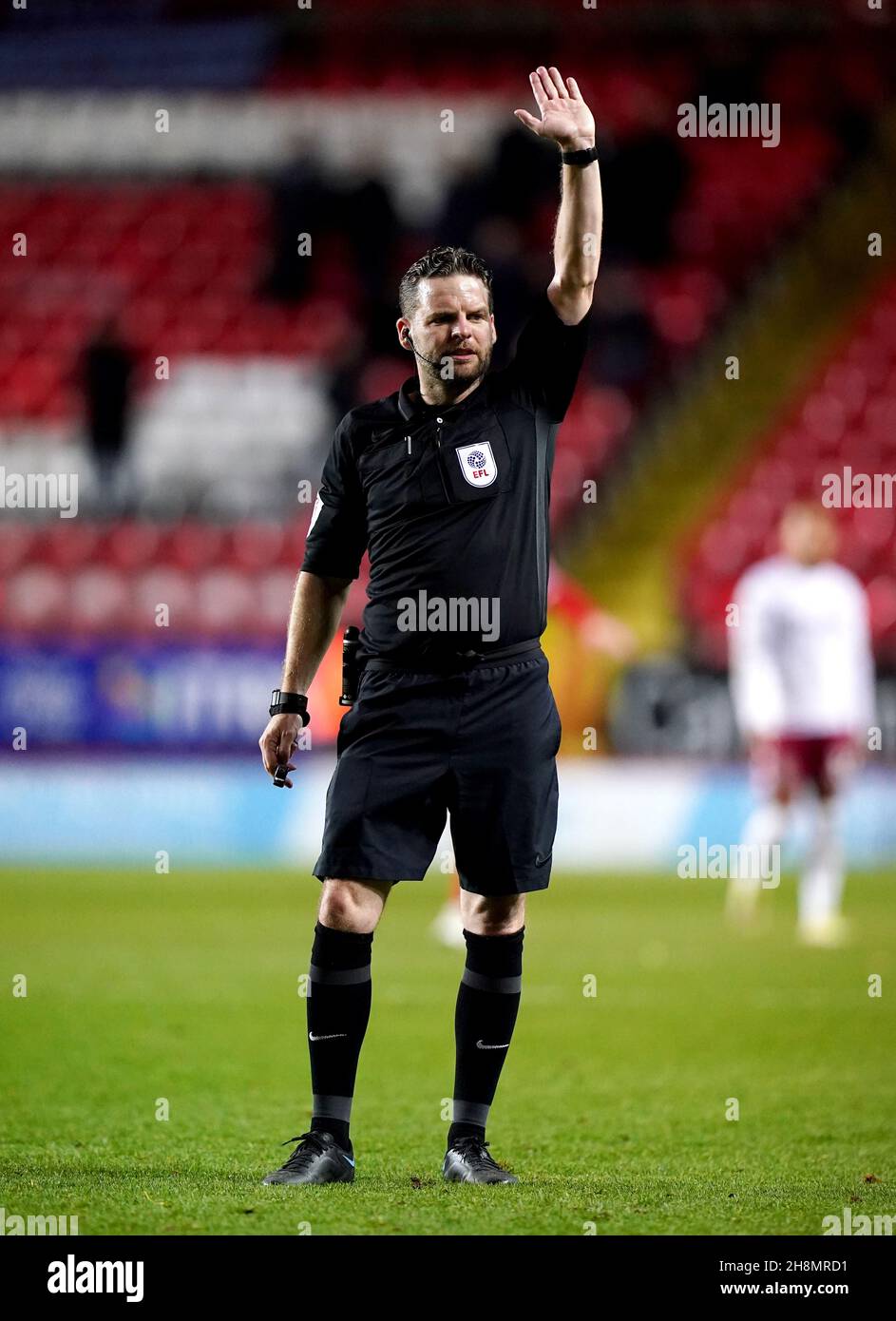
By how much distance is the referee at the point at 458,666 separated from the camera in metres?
4.47

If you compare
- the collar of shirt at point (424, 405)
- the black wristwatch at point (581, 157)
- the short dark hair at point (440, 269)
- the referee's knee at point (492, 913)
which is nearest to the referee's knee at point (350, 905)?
the referee's knee at point (492, 913)

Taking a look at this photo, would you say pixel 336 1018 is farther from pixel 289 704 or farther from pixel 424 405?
pixel 424 405

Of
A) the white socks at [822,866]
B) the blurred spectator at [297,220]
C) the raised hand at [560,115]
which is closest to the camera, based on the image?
the raised hand at [560,115]

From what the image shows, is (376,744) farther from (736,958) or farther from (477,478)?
(736,958)

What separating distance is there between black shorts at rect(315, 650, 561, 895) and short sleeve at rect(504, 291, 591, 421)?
2.18 ft

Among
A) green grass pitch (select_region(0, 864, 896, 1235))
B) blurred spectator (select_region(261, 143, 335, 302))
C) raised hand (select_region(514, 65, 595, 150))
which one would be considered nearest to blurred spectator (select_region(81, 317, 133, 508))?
blurred spectator (select_region(261, 143, 335, 302))

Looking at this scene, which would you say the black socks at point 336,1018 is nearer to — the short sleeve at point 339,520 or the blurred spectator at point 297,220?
the short sleeve at point 339,520

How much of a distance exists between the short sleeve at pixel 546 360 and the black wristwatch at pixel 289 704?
0.90m

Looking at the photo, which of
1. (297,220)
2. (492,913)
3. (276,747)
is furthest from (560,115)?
(297,220)

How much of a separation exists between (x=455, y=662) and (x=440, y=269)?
92 centimetres

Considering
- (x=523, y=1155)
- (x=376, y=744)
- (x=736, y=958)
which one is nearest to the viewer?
(x=376, y=744)

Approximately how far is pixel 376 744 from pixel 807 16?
700 inches
